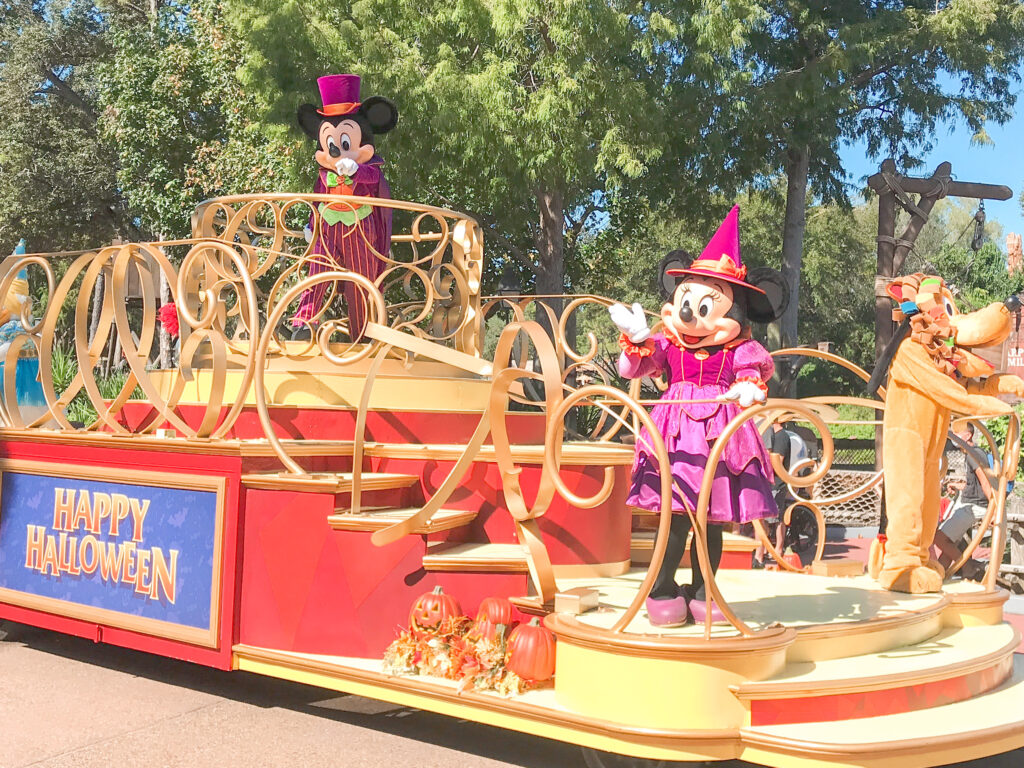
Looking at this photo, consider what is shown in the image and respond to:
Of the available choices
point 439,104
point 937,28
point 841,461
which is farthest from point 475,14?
point 841,461

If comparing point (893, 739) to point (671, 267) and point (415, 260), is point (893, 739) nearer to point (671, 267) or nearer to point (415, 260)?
Answer: point (671, 267)

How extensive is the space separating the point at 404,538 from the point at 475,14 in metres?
9.93

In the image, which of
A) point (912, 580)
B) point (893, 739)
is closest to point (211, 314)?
point (893, 739)

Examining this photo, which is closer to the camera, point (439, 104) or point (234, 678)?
point (234, 678)

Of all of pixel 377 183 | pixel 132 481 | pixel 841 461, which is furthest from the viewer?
pixel 841 461

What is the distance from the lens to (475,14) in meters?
12.8

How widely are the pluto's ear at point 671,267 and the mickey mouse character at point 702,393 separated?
2cm

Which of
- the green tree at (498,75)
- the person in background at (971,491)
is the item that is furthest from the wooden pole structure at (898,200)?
the green tree at (498,75)

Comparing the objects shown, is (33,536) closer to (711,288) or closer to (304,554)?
(304,554)

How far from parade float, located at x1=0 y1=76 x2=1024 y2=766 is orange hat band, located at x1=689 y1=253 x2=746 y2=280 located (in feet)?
1.88

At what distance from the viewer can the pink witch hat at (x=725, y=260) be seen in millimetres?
4062

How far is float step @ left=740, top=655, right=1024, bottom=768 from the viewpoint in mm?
3424

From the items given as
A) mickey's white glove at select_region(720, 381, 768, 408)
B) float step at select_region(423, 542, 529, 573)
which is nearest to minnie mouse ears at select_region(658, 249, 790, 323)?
mickey's white glove at select_region(720, 381, 768, 408)

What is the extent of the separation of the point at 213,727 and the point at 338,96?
377 centimetres
